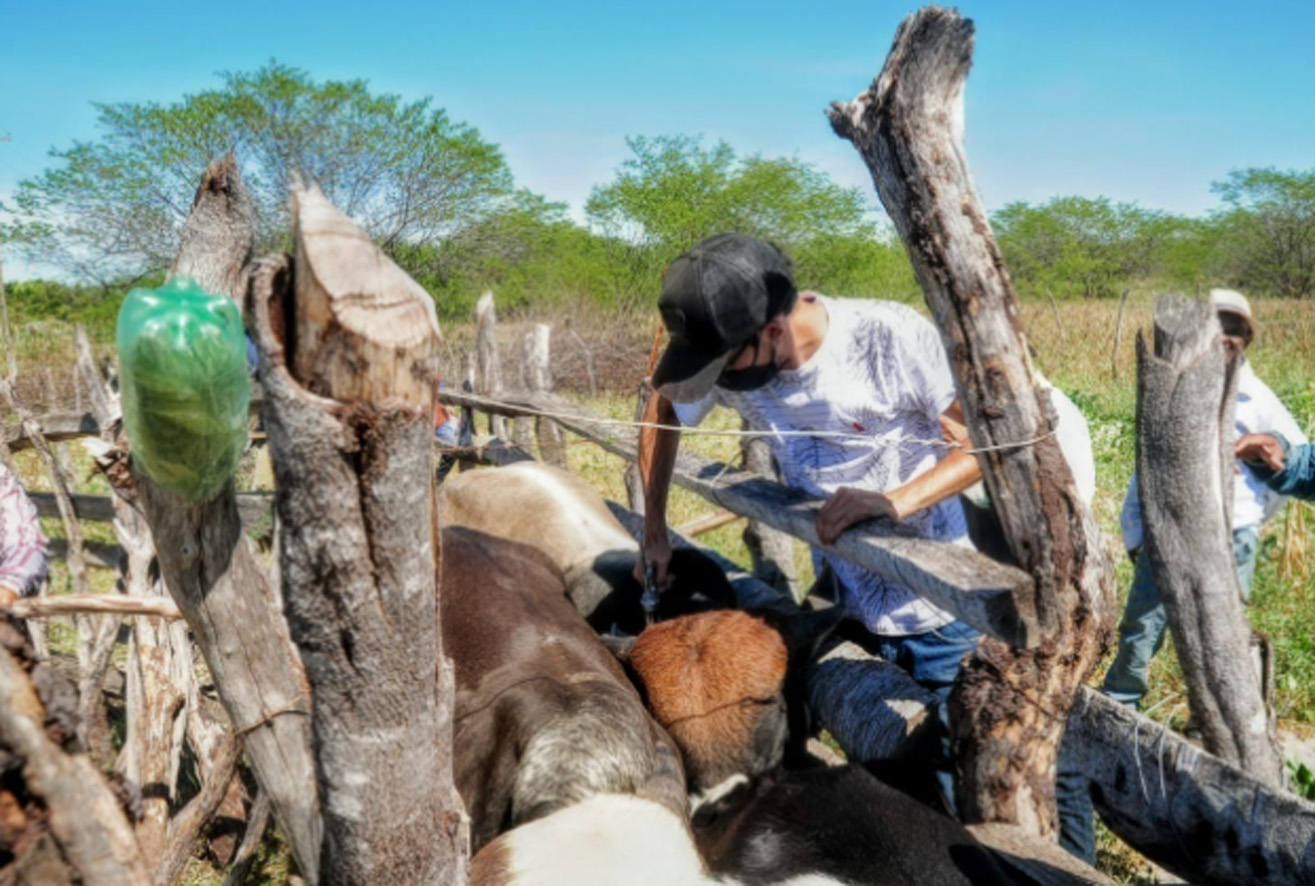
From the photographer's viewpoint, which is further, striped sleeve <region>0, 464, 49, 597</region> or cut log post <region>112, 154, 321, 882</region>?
striped sleeve <region>0, 464, 49, 597</region>

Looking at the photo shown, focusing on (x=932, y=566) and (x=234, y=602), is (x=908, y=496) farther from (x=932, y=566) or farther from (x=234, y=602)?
(x=234, y=602)

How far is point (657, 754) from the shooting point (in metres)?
3.22

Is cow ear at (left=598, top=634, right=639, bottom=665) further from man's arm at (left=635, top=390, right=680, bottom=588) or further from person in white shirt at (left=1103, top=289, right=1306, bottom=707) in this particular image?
person in white shirt at (left=1103, top=289, right=1306, bottom=707)

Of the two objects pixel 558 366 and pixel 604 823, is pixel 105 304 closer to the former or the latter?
pixel 558 366

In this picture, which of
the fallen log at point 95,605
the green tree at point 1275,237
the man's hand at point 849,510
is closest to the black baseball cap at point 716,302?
the man's hand at point 849,510

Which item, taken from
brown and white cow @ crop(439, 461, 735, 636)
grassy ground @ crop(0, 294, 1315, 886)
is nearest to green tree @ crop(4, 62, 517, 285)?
grassy ground @ crop(0, 294, 1315, 886)

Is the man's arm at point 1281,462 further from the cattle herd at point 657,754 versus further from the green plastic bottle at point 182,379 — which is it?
the green plastic bottle at point 182,379

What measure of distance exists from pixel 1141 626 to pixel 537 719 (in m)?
3.02

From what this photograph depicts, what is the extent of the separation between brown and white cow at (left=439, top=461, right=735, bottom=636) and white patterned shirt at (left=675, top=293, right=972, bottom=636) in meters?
1.03

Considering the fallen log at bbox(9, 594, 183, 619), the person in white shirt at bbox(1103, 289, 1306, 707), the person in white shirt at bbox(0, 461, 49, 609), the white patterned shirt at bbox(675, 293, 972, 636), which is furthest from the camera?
the person in white shirt at bbox(1103, 289, 1306, 707)

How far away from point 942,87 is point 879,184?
278 mm

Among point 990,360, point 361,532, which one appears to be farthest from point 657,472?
point 361,532

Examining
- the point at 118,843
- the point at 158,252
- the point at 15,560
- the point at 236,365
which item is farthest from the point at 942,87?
the point at 158,252

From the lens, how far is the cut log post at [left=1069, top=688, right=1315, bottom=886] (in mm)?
2334
